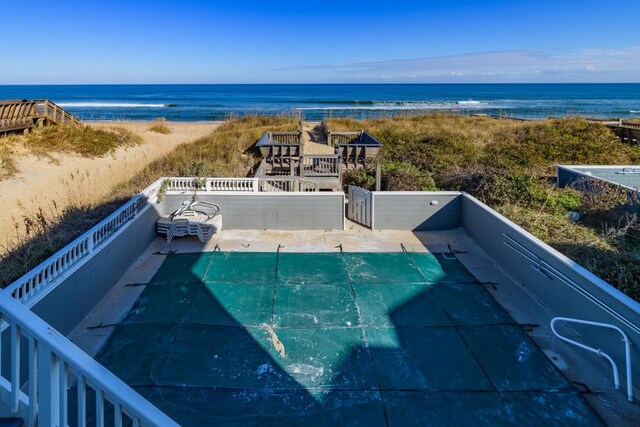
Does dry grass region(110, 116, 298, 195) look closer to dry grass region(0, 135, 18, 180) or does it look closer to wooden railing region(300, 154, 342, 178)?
wooden railing region(300, 154, 342, 178)

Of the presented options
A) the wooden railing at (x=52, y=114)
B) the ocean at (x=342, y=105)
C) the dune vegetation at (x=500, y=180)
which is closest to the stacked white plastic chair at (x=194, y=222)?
the dune vegetation at (x=500, y=180)

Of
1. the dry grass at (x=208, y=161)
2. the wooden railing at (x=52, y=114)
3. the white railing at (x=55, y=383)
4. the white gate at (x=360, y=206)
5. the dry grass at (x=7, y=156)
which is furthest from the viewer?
the wooden railing at (x=52, y=114)

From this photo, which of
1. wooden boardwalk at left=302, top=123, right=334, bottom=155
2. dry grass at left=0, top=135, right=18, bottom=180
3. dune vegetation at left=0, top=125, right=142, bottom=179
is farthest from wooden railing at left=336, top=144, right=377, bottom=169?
dune vegetation at left=0, top=125, right=142, bottom=179

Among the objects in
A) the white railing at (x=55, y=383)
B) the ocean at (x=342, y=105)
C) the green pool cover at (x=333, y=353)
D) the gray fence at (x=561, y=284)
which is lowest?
the green pool cover at (x=333, y=353)

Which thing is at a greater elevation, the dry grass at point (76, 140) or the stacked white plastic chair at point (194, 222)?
the dry grass at point (76, 140)

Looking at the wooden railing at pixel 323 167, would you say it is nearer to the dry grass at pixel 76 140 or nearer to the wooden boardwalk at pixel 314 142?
the wooden boardwalk at pixel 314 142

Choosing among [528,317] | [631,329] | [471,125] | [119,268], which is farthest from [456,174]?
[471,125]
